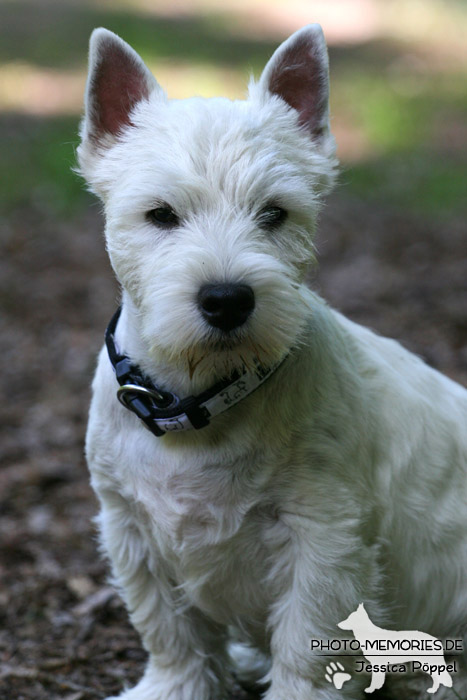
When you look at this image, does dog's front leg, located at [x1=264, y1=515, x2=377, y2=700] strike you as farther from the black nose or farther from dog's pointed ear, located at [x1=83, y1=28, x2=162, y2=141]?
dog's pointed ear, located at [x1=83, y1=28, x2=162, y2=141]

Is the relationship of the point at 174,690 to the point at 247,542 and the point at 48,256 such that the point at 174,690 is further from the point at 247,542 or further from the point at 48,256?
the point at 48,256

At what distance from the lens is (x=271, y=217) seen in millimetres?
3562

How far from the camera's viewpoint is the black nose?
3.19 m

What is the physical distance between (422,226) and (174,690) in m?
8.65

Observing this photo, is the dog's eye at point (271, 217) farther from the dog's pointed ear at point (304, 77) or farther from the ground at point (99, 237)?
the ground at point (99, 237)

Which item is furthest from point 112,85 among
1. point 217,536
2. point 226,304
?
point 217,536

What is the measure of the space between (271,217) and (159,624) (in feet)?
6.27

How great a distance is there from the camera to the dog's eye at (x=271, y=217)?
353 centimetres

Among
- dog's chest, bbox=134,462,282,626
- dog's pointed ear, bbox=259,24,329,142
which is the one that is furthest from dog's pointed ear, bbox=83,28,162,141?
dog's chest, bbox=134,462,282,626

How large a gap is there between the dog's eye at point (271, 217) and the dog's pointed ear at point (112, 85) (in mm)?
741

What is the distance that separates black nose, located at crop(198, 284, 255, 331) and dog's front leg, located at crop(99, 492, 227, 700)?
112cm

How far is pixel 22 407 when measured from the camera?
25.7ft

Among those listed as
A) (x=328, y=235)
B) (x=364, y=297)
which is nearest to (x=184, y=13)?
(x=328, y=235)

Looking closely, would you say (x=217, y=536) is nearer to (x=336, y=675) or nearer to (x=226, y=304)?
(x=336, y=675)
